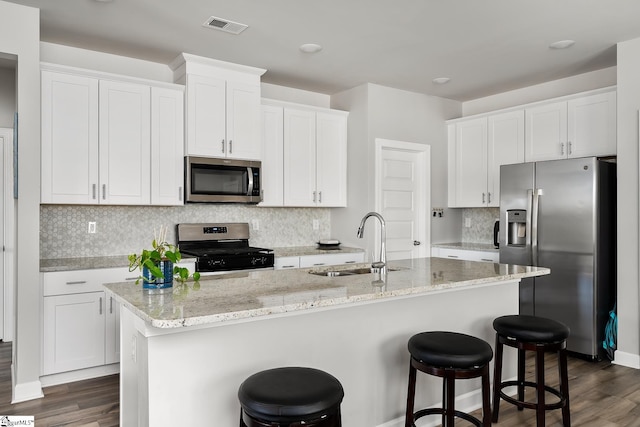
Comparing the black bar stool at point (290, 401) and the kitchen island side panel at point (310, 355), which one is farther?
the kitchen island side panel at point (310, 355)

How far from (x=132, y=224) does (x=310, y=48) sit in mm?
2240

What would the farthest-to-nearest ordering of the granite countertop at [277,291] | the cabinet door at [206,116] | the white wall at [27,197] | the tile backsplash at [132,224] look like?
1. the cabinet door at [206,116]
2. the tile backsplash at [132,224]
3. the white wall at [27,197]
4. the granite countertop at [277,291]

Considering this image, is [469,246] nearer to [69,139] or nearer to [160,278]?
[160,278]

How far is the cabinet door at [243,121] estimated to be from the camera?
167 inches

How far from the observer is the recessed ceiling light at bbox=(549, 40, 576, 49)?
3734 millimetres

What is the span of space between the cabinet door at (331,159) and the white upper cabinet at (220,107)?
2.70ft

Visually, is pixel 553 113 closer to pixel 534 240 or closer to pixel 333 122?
pixel 534 240

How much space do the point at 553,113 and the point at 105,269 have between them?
4346 mm

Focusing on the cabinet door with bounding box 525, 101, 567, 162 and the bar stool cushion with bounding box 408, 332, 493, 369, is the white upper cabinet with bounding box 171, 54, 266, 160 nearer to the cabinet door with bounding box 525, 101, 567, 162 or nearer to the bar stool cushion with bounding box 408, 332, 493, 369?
the bar stool cushion with bounding box 408, 332, 493, 369

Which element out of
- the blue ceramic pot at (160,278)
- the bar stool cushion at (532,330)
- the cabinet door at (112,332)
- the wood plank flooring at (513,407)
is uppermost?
the blue ceramic pot at (160,278)

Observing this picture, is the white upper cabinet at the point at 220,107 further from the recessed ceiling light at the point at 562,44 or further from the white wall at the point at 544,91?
the white wall at the point at 544,91

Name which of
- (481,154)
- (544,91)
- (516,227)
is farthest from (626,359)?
(544,91)

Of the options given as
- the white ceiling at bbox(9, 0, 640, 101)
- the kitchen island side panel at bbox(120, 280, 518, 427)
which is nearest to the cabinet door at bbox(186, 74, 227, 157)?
the white ceiling at bbox(9, 0, 640, 101)

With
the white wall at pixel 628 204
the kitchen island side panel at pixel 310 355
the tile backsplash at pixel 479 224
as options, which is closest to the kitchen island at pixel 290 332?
the kitchen island side panel at pixel 310 355
